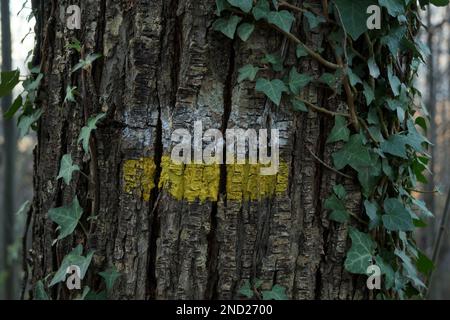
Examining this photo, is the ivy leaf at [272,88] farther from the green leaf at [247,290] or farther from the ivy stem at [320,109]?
the green leaf at [247,290]

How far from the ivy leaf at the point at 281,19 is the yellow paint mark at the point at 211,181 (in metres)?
0.36

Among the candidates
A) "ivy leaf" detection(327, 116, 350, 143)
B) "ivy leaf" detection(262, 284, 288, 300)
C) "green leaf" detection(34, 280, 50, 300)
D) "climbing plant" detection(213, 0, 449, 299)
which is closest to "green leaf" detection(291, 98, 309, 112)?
"climbing plant" detection(213, 0, 449, 299)

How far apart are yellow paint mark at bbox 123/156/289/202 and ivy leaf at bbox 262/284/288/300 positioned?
249 mm

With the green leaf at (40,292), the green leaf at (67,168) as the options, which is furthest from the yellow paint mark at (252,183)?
the green leaf at (40,292)

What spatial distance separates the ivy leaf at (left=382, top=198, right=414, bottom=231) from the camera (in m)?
1.32

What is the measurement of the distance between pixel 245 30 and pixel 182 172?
412 millimetres

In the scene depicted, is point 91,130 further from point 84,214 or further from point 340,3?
point 340,3

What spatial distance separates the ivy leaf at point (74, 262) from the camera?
1290 mm

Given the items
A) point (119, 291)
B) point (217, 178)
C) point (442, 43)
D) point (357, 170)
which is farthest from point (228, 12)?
point (442, 43)

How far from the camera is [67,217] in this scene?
135 centimetres

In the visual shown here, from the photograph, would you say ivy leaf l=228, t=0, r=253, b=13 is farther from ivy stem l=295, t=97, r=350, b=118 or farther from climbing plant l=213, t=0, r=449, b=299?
ivy stem l=295, t=97, r=350, b=118

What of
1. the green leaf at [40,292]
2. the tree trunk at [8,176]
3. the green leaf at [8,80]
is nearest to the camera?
the green leaf at [40,292]

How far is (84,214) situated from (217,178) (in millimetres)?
419
